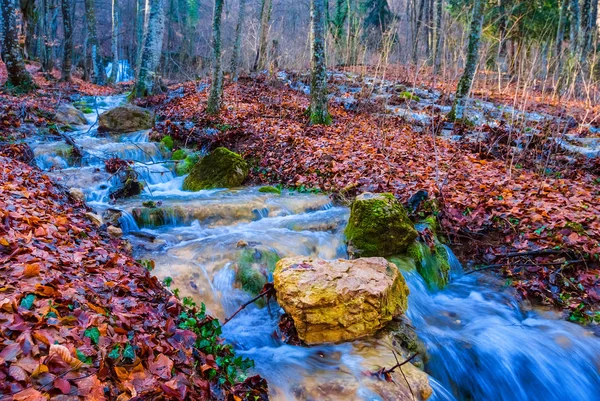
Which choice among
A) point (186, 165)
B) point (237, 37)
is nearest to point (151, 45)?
point (237, 37)

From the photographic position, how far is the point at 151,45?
13.0 metres

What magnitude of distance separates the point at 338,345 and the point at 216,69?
8.56 meters

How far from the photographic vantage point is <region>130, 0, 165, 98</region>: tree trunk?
12.8 meters

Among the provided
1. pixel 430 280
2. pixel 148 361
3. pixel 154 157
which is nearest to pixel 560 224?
pixel 430 280

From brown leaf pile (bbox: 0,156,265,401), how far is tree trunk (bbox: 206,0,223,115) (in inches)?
283

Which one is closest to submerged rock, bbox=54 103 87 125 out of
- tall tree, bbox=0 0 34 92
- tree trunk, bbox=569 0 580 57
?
tall tree, bbox=0 0 34 92

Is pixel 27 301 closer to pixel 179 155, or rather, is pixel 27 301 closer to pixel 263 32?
pixel 179 155

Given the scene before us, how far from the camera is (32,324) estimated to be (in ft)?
6.70

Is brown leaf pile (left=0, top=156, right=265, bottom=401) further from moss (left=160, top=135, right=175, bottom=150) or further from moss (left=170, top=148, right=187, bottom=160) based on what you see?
moss (left=160, top=135, right=175, bottom=150)

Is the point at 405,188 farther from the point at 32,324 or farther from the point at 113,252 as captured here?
the point at 32,324

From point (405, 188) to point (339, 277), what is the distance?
342cm

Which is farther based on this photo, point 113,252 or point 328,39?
point 328,39

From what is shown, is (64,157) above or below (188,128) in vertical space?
below

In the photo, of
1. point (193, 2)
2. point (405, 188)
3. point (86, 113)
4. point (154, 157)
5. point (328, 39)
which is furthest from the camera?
point (193, 2)
